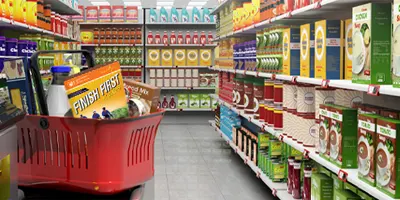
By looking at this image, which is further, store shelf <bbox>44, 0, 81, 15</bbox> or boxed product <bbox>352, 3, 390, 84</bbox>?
store shelf <bbox>44, 0, 81, 15</bbox>

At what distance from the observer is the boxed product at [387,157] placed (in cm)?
217

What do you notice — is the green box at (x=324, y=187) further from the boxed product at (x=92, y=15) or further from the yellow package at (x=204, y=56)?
the boxed product at (x=92, y=15)

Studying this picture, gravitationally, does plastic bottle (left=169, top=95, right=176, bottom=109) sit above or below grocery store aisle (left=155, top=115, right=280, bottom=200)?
above

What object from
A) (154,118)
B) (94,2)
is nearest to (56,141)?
(154,118)

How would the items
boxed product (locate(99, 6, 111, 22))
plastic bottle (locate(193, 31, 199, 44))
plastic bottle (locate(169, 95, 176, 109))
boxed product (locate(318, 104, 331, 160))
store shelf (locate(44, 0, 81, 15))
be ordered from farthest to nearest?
plastic bottle (locate(169, 95, 176, 109)), plastic bottle (locate(193, 31, 199, 44)), boxed product (locate(99, 6, 111, 22)), store shelf (locate(44, 0, 81, 15)), boxed product (locate(318, 104, 331, 160))

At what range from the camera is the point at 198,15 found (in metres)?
11.0

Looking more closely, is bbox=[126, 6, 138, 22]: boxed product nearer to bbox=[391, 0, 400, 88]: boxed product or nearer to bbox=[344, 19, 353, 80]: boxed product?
bbox=[344, 19, 353, 80]: boxed product

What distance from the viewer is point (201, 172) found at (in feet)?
18.8

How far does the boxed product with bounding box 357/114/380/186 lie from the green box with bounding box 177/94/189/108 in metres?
8.47

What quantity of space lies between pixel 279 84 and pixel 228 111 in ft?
8.20

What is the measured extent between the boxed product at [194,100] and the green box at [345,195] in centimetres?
808

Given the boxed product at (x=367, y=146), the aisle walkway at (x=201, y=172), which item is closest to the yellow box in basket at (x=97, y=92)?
the boxed product at (x=367, y=146)

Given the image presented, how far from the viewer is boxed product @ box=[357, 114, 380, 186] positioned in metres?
2.40

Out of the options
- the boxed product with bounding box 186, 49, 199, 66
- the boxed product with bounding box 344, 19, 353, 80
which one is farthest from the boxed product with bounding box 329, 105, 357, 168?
the boxed product with bounding box 186, 49, 199, 66
